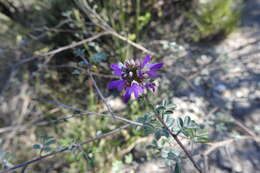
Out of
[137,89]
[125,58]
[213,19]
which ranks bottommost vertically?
[137,89]

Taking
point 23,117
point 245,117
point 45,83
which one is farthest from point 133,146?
point 23,117

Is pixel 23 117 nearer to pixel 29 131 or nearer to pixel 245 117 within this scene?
pixel 29 131

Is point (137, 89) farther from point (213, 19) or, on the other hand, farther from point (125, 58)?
point (213, 19)

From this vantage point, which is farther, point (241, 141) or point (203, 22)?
point (203, 22)

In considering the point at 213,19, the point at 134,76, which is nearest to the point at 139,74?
the point at 134,76

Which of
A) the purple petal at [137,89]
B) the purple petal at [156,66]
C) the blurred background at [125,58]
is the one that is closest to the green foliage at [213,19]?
the blurred background at [125,58]

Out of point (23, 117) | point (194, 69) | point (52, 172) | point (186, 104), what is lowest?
point (52, 172)
